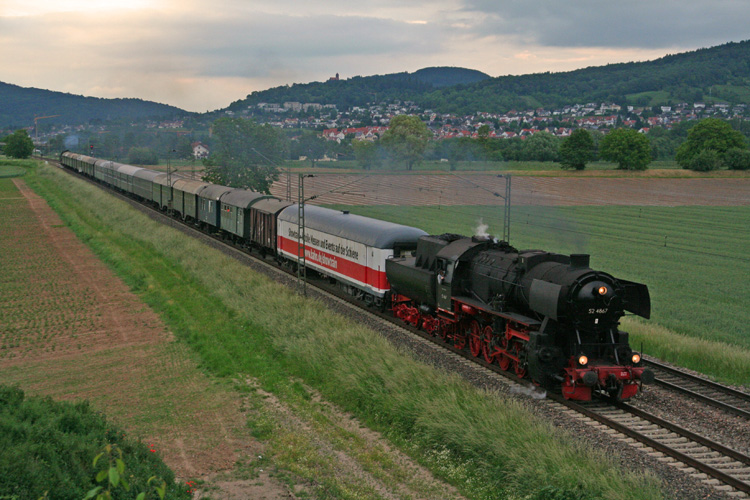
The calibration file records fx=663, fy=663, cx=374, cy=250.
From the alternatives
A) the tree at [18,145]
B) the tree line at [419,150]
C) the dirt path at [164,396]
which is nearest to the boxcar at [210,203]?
the tree line at [419,150]

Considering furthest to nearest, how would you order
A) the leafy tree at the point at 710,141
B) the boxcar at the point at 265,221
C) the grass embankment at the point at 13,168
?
1. the grass embankment at the point at 13,168
2. the leafy tree at the point at 710,141
3. the boxcar at the point at 265,221

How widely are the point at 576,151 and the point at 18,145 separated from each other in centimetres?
13681

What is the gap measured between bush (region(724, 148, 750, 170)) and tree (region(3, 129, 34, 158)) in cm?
15689

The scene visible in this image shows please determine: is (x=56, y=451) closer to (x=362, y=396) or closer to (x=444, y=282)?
(x=362, y=396)

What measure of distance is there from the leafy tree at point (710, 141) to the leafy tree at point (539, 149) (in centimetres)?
2279

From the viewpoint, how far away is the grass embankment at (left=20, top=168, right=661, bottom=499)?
11609 millimetres

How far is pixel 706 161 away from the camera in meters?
102

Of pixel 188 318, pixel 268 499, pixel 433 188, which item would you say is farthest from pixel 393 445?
pixel 433 188

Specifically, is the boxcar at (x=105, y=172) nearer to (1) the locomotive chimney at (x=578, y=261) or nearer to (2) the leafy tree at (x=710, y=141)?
(1) the locomotive chimney at (x=578, y=261)

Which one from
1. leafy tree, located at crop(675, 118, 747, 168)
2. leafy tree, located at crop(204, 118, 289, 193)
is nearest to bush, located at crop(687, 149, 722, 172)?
leafy tree, located at crop(675, 118, 747, 168)

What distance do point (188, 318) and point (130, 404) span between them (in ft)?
29.7

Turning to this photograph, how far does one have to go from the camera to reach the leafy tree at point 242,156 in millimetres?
70500

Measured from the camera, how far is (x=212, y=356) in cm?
2066

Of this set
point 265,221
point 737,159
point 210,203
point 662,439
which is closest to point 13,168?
point 210,203
